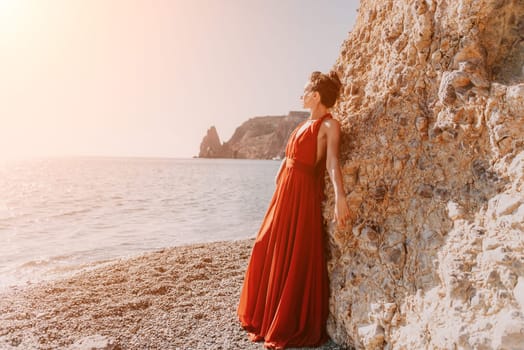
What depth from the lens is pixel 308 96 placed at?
3289mm

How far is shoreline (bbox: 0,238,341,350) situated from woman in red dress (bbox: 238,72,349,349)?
0.84ft

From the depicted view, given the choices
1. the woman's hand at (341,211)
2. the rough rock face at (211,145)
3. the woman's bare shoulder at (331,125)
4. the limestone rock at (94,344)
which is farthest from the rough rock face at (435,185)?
the rough rock face at (211,145)

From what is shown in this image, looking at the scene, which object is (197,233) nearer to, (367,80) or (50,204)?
(367,80)

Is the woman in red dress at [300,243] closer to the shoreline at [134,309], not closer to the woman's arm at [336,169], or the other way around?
the woman's arm at [336,169]

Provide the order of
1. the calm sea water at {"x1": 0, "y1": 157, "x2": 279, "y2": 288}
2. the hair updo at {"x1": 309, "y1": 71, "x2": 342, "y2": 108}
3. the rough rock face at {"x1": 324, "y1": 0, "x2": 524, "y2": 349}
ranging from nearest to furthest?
1. the rough rock face at {"x1": 324, "y1": 0, "x2": 524, "y2": 349}
2. the hair updo at {"x1": 309, "y1": 71, "x2": 342, "y2": 108}
3. the calm sea water at {"x1": 0, "y1": 157, "x2": 279, "y2": 288}

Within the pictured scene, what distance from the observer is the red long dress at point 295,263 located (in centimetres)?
303

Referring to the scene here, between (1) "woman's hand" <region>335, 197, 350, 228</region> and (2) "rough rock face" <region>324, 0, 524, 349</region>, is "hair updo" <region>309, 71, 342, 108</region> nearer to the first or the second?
(2) "rough rock face" <region>324, 0, 524, 349</region>

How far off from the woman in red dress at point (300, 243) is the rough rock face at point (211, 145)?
145 m

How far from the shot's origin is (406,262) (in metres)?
2.52

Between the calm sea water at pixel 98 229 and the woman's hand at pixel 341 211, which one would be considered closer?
the woman's hand at pixel 341 211

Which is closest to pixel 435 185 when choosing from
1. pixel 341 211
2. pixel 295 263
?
pixel 341 211

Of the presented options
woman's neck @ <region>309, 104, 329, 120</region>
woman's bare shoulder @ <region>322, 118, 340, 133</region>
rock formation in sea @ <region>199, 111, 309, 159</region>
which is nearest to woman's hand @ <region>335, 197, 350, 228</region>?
woman's bare shoulder @ <region>322, 118, 340, 133</region>

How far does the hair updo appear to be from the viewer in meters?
3.23

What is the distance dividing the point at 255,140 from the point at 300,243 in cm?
13121
